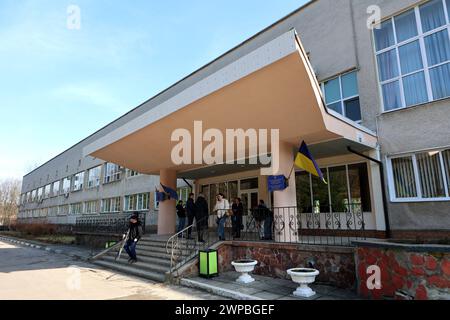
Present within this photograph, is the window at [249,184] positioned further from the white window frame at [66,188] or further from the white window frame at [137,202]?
the white window frame at [66,188]

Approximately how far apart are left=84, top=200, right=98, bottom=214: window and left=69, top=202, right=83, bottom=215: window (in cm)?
168

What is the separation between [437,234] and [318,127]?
15.9 ft

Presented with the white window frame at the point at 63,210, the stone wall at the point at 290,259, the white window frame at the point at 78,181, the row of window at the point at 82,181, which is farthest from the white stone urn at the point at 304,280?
the white window frame at the point at 63,210

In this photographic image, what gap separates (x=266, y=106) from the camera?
869cm

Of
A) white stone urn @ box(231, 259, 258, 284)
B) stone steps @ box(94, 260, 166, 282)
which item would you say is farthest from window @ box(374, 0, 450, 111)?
stone steps @ box(94, 260, 166, 282)

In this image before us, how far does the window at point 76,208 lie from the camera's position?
34.6 metres

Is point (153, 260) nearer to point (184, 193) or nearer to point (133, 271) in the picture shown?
point (133, 271)

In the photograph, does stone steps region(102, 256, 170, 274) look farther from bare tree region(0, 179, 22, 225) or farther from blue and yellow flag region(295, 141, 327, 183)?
bare tree region(0, 179, 22, 225)

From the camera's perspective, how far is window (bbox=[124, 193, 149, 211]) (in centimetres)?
2306

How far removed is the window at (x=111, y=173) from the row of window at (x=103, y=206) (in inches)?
74.1

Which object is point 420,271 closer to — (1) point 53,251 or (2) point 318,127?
(2) point 318,127

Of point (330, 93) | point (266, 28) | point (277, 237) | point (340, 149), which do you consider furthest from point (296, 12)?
point (277, 237)

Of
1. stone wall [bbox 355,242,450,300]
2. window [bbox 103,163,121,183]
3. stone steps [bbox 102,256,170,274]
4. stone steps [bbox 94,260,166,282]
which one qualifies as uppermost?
window [bbox 103,163,121,183]

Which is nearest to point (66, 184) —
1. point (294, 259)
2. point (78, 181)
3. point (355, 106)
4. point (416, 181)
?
point (78, 181)
